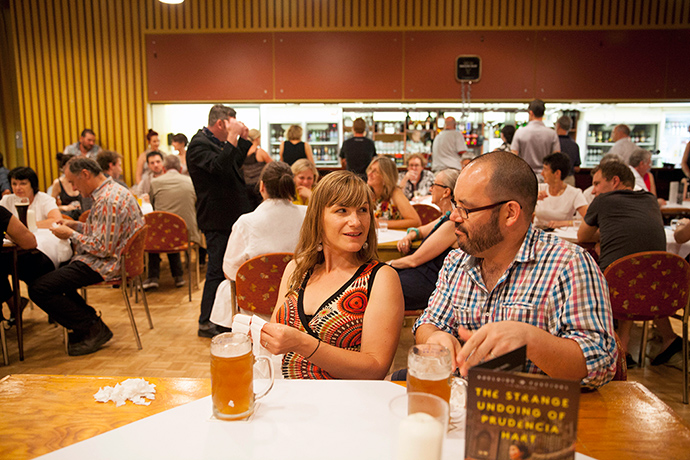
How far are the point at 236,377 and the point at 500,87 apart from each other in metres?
8.28

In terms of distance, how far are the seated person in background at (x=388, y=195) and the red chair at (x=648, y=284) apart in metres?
1.75

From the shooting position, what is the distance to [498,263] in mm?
1551

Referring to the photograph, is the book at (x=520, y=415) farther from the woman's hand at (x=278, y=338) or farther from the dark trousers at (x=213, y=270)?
the dark trousers at (x=213, y=270)

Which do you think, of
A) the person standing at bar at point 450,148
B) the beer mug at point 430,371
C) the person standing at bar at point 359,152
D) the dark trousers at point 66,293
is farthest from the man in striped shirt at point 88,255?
the person standing at bar at point 450,148

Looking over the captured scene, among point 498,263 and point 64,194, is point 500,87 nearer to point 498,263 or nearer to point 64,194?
point 64,194

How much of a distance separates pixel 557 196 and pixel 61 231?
426 centimetres

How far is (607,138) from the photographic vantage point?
343 inches

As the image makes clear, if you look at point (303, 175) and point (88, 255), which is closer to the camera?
point (88, 255)

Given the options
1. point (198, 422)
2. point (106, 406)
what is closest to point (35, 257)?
point (106, 406)

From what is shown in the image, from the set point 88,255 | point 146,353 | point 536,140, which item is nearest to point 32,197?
point 88,255

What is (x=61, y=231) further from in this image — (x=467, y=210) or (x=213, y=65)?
(x=213, y=65)

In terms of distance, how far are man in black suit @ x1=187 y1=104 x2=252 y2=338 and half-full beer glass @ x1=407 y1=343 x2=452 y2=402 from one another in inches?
123

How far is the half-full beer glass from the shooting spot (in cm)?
101

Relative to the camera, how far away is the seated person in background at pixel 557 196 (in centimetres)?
451
